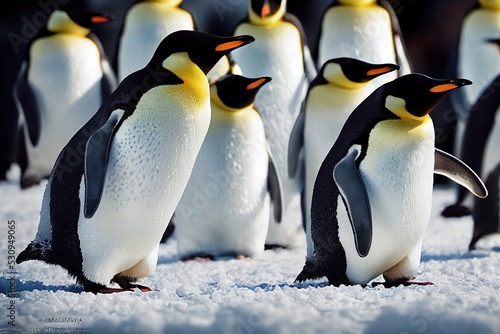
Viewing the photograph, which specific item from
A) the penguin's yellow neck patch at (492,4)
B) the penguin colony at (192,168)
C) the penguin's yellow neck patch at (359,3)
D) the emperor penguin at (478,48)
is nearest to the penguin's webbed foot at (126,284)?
the penguin colony at (192,168)

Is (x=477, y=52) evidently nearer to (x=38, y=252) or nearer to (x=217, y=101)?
(x=217, y=101)

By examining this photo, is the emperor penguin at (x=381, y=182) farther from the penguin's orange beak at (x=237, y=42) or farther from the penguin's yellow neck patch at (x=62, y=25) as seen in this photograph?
the penguin's yellow neck patch at (x=62, y=25)

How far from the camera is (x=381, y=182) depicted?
3248mm

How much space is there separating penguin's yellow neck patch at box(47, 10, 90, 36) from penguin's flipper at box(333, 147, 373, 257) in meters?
3.58

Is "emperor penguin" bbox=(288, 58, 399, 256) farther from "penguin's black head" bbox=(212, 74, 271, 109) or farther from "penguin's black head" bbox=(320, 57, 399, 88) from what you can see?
"penguin's black head" bbox=(212, 74, 271, 109)

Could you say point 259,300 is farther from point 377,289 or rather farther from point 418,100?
point 418,100

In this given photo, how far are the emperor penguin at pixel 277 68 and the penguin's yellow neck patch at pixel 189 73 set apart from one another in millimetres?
2009

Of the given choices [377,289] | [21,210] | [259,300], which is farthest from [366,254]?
[21,210]

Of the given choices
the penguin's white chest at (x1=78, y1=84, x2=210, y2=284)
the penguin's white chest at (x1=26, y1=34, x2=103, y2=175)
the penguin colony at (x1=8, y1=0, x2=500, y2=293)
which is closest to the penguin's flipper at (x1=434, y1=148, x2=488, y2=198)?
the penguin colony at (x1=8, y1=0, x2=500, y2=293)

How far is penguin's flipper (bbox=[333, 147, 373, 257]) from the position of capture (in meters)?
3.16

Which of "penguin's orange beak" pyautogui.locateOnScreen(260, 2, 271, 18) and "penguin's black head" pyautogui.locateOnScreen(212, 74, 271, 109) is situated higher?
"penguin's orange beak" pyautogui.locateOnScreen(260, 2, 271, 18)

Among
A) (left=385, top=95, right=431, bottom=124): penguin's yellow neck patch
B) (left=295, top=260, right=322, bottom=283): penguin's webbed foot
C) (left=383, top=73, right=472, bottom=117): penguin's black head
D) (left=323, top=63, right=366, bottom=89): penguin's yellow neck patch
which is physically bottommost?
(left=295, top=260, right=322, bottom=283): penguin's webbed foot

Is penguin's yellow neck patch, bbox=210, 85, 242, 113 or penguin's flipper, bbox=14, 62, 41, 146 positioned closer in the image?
penguin's yellow neck patch, bbox=210, 85, 242, 113

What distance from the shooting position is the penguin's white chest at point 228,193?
14.6 feet
